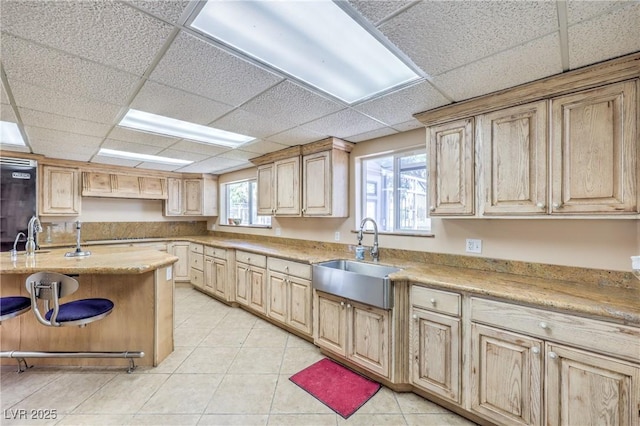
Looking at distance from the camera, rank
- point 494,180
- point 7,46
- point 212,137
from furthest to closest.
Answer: point 212,137, point 494,180, point 7,46

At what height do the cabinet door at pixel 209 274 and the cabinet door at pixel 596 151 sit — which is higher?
the cabinet door at pixel 596 151

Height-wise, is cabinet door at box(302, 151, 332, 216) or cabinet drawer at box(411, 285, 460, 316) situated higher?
cabinet door at box(302, 151, 332, 216)

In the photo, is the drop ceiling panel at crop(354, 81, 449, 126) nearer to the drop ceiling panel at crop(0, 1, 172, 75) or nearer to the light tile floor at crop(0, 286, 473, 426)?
the drop ceiling panel at crop(0, 1, 172, 75)

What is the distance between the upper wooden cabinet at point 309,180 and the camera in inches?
127

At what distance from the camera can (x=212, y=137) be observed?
328 centimetres

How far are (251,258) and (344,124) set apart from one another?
2136 mm

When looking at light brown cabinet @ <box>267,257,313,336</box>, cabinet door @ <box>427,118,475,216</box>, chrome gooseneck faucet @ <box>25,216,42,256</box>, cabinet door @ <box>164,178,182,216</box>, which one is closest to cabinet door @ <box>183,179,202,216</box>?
cabinet door @ <box>164,178,182,216</box>

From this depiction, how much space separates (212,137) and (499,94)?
9.65 feet

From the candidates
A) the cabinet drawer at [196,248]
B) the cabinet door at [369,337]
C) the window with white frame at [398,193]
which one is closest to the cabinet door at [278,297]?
the cabinet door at [369,337]

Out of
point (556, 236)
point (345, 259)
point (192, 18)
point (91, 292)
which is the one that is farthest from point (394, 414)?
point (91, 292)

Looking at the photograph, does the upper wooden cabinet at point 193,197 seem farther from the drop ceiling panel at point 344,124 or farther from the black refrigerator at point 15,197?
the drop ceiling panel at point 344,124

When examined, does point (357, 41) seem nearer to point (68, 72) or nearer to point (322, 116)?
point (322, 116)

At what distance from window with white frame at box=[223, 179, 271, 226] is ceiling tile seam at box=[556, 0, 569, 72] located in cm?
406

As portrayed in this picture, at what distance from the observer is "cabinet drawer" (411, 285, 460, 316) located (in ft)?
6.00
